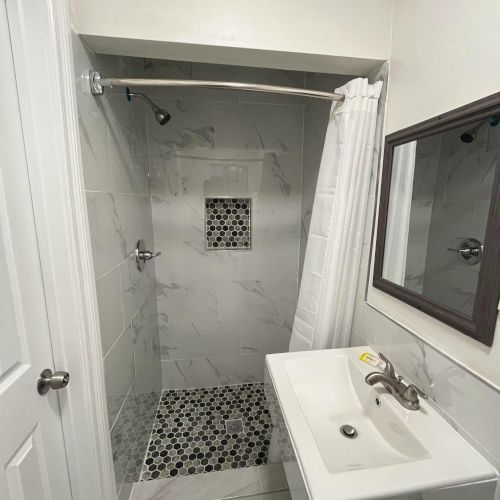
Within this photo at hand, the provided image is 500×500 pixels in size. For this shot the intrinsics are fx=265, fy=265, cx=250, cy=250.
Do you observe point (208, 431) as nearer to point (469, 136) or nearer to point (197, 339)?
point (197, 339)

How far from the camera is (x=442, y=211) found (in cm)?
86

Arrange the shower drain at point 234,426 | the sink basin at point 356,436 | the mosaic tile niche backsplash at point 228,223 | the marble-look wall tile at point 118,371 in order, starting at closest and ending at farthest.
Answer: the sink basin at point 356,436 → the marble-look wall tile at point 118,371 → the shower drain at point 234,426 → the mosaic tile niche backsplash at point 228,223

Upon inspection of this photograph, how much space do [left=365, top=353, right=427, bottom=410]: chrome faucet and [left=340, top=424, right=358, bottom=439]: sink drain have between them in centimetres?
19

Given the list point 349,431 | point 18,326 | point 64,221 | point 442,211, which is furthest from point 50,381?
point 442,211

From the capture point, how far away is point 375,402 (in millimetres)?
948

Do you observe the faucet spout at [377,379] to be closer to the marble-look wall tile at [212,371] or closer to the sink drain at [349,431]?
the sink drain at [349,431]

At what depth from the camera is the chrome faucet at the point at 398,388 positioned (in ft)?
2.81

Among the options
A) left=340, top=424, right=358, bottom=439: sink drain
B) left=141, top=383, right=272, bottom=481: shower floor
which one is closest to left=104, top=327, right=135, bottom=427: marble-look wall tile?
left=141, top=383, right=272, bottom=481: shower floor

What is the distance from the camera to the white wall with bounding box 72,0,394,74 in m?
0.87

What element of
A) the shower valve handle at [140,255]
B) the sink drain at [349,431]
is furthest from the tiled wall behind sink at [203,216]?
the sink drain at [349,431]

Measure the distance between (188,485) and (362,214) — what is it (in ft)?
5.48

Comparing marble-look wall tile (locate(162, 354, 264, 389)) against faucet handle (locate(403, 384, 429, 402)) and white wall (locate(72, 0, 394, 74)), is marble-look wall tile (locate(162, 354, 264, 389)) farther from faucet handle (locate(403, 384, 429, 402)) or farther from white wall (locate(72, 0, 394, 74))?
white wall (locate(72, 0, 394, 74))

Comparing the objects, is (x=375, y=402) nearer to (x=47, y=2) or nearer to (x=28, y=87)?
(x=28, y=87)

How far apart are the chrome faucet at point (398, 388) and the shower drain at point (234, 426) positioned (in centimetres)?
126
